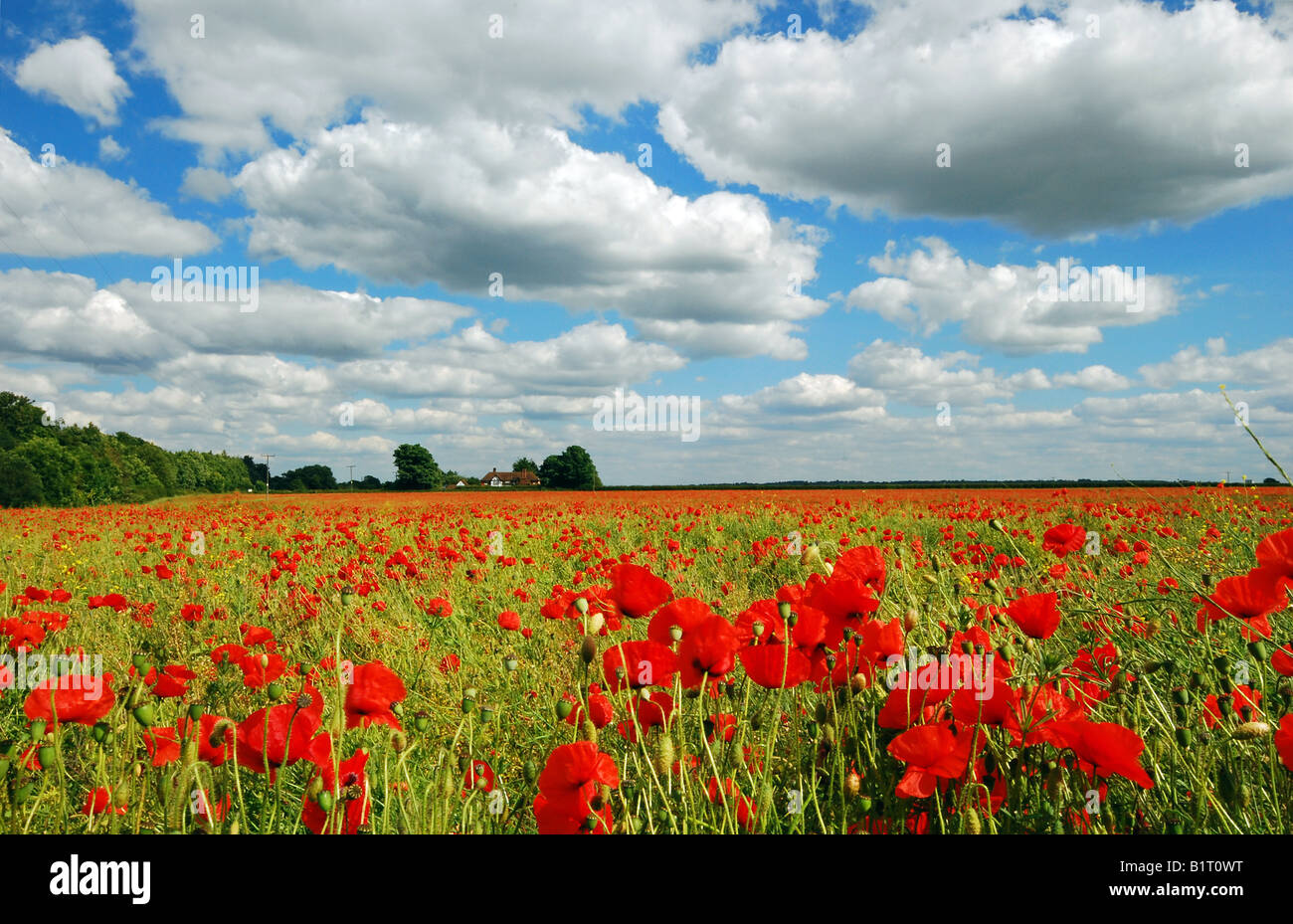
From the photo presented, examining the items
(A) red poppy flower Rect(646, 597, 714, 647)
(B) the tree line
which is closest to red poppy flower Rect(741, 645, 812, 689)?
(A) red poppy flower Rect(646, 597, 714, 647)

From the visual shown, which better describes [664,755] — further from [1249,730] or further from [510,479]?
[510,479]

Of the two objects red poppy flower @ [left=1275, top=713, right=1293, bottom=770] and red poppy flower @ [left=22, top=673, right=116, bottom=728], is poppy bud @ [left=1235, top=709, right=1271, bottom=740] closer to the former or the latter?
red poppy flower @ [left=1275, top=713, right=1293, bottom=770]

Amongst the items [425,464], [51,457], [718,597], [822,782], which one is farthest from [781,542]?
[425,464]

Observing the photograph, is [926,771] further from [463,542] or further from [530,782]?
[463,542]

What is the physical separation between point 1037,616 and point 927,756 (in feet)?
1.77

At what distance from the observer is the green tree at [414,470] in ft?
169

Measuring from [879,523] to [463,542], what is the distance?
553 centimetres

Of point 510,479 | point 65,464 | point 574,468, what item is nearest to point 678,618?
point 574,468

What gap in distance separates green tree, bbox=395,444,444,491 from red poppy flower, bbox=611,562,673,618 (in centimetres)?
5211

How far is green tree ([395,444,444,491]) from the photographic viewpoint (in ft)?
169

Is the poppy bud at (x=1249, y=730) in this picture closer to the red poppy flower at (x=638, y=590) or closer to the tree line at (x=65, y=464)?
the red poppy flower at (x=638, y=590)

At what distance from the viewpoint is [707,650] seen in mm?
1251

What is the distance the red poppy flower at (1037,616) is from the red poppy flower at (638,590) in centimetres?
75

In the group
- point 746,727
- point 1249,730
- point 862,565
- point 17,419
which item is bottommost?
point 746,727
